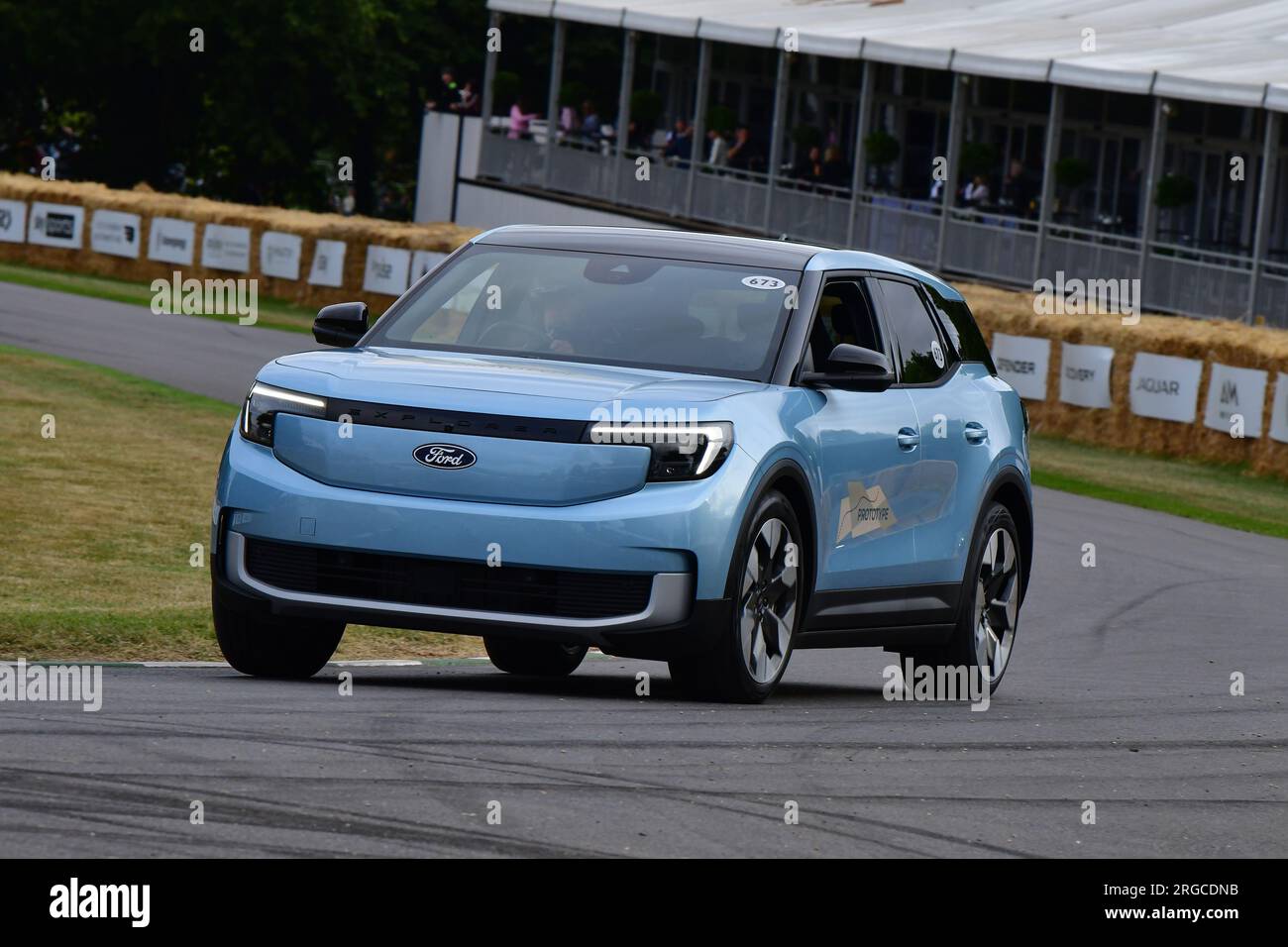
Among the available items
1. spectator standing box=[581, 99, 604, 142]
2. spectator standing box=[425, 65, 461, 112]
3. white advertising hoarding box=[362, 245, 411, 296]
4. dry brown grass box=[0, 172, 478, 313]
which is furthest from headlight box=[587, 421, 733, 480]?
spectator standing box=[425, 65, 461, 112]

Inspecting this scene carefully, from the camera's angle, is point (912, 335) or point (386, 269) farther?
point (386, 269)

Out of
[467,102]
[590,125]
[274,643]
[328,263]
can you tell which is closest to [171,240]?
[328,263]

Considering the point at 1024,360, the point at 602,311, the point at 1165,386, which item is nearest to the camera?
the point at 602,311

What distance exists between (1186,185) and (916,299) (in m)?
28.4

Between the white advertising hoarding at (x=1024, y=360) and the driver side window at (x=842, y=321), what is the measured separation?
19.9 m

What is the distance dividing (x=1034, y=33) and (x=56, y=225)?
17.3 m

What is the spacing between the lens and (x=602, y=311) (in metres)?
9.41

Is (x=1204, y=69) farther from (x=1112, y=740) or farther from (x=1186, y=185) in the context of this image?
(x=1112, y=740)

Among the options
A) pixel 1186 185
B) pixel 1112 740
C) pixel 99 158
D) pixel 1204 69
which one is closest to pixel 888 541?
pixel 1112 740

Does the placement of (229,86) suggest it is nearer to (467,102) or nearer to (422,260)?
(467,102)

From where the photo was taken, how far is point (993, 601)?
36.1 ft

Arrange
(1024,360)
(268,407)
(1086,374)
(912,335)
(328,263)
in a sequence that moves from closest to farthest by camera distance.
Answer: (268,407)
(912,335)
(1086,374)
(1024,360)
(328,263)

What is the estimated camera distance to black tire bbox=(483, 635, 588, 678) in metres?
10.7

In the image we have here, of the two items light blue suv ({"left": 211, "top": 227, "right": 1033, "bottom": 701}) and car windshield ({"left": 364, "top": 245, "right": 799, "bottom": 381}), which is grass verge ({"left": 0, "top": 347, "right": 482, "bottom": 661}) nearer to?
light blue suv ({"left": 211, "top": 227, "right": 1033, "bottom": 701})
